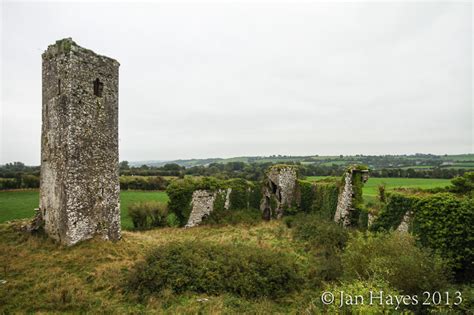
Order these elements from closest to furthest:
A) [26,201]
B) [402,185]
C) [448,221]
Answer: [448,221] < [402,185] < [26,201]

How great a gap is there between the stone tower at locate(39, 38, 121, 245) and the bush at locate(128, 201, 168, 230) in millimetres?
6865

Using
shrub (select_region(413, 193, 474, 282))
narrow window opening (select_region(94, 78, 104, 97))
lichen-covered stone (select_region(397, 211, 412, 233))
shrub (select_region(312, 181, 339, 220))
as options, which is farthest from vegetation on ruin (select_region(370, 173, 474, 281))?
narrow window opening (select_region(94, 78, 104, 97))

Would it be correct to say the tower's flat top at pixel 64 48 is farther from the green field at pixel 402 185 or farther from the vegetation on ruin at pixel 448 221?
the green field at pixel 402 185

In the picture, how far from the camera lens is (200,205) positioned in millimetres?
21250

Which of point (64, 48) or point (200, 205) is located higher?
point (64, 48)

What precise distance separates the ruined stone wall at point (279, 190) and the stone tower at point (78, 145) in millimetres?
13812

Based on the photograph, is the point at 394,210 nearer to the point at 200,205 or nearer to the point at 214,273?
the point at 214,273

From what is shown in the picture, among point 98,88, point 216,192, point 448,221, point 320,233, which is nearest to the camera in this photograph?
point 448,221

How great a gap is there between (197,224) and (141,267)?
11629mm

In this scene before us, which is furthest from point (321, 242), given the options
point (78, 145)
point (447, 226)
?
point (78, 145)

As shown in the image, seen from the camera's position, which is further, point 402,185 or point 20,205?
point 402,185

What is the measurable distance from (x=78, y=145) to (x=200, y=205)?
11.4 m

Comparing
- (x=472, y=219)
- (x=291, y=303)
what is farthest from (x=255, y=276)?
(x=472, y=219)

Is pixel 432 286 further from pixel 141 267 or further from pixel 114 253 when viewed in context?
pixel 114 253
